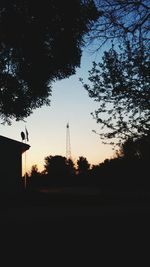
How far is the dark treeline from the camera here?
15.5 metres

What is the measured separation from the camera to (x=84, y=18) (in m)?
20.8

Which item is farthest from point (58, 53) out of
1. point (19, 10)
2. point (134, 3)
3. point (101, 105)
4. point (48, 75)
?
point (134, 3)

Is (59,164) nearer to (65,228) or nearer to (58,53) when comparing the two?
(58,53)

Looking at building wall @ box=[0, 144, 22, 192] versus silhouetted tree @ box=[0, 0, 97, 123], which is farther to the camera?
building wall @ box=[0, 144, 22, 192]

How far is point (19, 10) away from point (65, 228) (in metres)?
12.2

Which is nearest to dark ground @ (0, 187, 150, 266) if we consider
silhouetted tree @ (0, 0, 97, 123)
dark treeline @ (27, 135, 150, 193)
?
dark treeline @ (27, 135, 150, 193)

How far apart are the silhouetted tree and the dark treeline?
6.45 metres

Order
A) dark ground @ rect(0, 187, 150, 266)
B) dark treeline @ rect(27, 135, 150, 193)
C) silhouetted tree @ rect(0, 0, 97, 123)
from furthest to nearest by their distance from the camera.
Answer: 1. silhouetted tree @ rect(0, 0, 97, 123)
2. dark treeline @ rect(27, 135, 150, 193)
3. dark ground @ rect(0, 187, 150, 266)

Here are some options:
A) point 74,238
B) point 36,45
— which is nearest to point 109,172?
point 36,45

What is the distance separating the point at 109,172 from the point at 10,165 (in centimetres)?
1503

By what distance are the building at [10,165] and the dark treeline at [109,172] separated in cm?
709

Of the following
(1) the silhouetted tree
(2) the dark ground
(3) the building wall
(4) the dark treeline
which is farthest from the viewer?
(3) the building wall

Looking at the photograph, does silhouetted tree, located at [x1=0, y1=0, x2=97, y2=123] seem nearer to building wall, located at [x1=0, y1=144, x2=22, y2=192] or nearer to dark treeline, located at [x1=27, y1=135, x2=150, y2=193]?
building wall, located at [x1=0, y1=144, x2=22, y2=192]

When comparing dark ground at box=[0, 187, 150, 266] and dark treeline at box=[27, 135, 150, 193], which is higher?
dark treeline at box=[27, 135, 150, 193]
